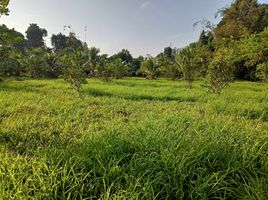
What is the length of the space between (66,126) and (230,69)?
7.57 m

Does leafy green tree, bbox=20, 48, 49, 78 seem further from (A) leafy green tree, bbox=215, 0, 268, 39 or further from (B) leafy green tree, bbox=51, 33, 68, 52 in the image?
(B) leafy green tree, bbox=51, 33, 68, 52

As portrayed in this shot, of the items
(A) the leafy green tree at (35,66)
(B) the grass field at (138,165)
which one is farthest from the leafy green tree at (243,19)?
(B) the grass field at (138,165)

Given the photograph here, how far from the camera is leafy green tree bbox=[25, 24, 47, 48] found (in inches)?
2063

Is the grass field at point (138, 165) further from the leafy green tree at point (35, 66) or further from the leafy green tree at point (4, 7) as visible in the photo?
the leafy green tree at point (35, 66)

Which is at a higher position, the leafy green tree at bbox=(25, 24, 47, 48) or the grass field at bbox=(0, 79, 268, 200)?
the leafy green tree at bbox=(25, 24, 47, 48)

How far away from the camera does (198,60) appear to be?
64.7ft

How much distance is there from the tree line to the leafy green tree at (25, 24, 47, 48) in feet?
42.2

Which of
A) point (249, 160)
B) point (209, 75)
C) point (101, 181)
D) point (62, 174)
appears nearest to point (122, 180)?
point (101, 181)

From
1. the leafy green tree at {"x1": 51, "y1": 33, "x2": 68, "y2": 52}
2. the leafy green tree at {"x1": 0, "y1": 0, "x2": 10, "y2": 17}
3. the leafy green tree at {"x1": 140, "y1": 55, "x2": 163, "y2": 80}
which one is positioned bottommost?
the leafy green tree at {"x1": 140, "y1": 55, "x2": 163, "y2": 80}

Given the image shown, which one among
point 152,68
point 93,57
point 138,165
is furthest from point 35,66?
point 138,165

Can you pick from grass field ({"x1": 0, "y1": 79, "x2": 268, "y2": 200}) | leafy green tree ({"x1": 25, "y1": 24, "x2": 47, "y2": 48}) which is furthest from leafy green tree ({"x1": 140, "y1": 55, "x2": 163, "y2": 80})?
leafy green tree ({"x1": 25, "y1": 24, "x2": 47, "y2": 48})

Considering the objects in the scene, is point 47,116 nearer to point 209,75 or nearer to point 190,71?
point 209,75

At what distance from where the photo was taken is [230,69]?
10.8m

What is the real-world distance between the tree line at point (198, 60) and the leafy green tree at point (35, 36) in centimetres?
1287
